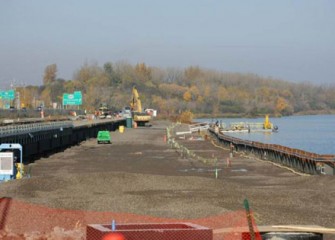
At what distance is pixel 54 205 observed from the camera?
2491 cm

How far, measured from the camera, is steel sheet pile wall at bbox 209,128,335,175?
42.5m

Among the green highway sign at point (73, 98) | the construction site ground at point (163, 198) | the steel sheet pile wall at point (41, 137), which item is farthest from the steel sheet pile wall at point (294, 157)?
the green highway sign at point (73, 98)

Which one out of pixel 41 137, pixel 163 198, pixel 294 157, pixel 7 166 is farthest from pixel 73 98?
pixel 163 198

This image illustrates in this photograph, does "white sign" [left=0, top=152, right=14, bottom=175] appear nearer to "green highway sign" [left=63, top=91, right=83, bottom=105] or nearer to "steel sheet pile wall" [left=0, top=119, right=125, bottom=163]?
"steel sheet pile wall" [left=0, top=119, right=125, bottom=163]

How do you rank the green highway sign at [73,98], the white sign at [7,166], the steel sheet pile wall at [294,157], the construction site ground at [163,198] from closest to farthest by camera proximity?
the construction site ground at [163,198], the white sign at [7,166], the steel sheet pile wall at [294,157], the green highway sign at [73,98]

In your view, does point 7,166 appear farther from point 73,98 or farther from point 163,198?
point 73,98

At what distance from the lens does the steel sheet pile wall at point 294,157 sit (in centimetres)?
4250

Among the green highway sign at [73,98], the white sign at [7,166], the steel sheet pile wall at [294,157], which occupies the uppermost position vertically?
the green highway sign at [73,98]

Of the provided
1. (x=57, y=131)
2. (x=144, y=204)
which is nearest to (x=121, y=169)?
(x=144, y=204)

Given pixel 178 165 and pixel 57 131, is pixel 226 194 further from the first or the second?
pixel 57 131

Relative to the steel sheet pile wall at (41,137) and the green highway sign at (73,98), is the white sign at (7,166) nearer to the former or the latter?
the steel sheet pile wall at (41,137)

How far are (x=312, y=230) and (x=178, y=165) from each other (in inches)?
1522

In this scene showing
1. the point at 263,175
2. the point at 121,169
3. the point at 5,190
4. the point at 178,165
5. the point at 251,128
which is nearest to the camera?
the point at 5,190

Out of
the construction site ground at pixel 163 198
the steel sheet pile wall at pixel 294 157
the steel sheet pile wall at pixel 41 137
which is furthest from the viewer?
the steel sheet pile wall at pixel 41 137
